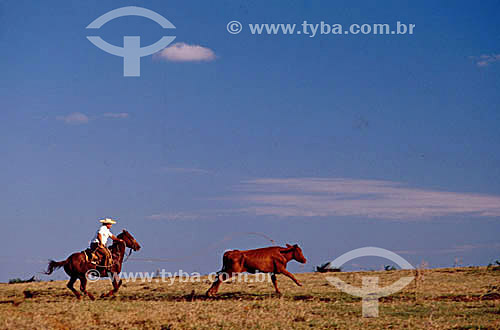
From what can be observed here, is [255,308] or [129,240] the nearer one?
[255,308]

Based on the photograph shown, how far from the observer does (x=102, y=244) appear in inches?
826

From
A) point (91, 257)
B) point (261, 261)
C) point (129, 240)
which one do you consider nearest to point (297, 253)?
point (261, 261)

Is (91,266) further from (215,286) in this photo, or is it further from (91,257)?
(215,286)

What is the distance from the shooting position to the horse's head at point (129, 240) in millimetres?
21750

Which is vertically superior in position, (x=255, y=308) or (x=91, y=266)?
(x=91, y=266)

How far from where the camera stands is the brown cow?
68.2ft

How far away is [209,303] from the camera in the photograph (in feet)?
60.3

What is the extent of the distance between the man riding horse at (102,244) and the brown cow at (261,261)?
375 centimetres

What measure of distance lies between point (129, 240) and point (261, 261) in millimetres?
4676

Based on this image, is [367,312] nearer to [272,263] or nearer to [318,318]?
[318,318]

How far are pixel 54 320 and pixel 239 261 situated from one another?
24.0 feet


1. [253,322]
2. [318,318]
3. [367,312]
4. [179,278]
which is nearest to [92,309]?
[253,322]

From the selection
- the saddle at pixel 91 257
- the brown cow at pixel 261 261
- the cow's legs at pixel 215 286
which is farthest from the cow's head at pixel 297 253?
the saddle at pixel 91 257

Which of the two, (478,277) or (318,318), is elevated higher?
(478,277)
